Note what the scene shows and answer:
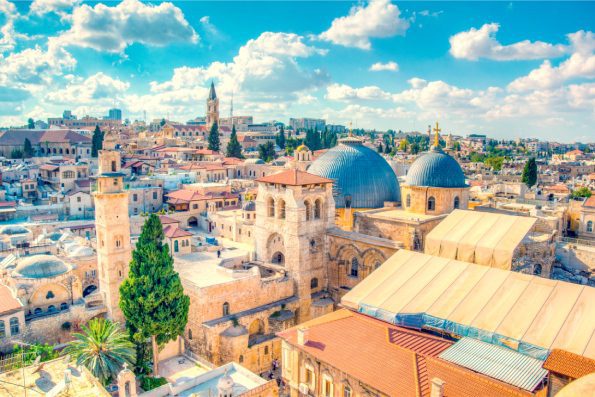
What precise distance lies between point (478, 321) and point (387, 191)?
699 inches

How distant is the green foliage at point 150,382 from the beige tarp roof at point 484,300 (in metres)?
10.6

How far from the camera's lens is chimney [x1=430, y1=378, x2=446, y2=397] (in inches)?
584

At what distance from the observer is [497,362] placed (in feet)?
57.6

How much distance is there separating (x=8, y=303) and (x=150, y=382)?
10.4 metres

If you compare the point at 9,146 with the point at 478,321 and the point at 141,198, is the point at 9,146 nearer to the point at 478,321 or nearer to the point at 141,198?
the point at 141,198

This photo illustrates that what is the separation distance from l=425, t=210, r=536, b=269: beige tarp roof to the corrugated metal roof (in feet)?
23.8

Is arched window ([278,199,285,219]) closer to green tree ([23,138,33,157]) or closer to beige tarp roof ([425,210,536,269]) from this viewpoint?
beige tarp roof ([425,210,536,269])

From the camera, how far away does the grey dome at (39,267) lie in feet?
95.9

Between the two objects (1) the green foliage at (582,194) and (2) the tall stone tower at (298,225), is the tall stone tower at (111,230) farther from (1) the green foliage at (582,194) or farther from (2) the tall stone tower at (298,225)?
(1) the green foliage at (582,194)

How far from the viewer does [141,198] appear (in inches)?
2165

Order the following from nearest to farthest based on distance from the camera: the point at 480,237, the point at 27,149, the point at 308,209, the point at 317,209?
the point at 480,237 < the point at 308,209 < the point at 317,209 < the point at 27,149

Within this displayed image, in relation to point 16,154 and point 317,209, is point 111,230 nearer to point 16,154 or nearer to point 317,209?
point 317,209

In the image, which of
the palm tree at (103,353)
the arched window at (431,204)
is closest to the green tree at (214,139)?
the arched window at (431,204)

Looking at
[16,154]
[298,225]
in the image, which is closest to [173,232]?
[298,225]
